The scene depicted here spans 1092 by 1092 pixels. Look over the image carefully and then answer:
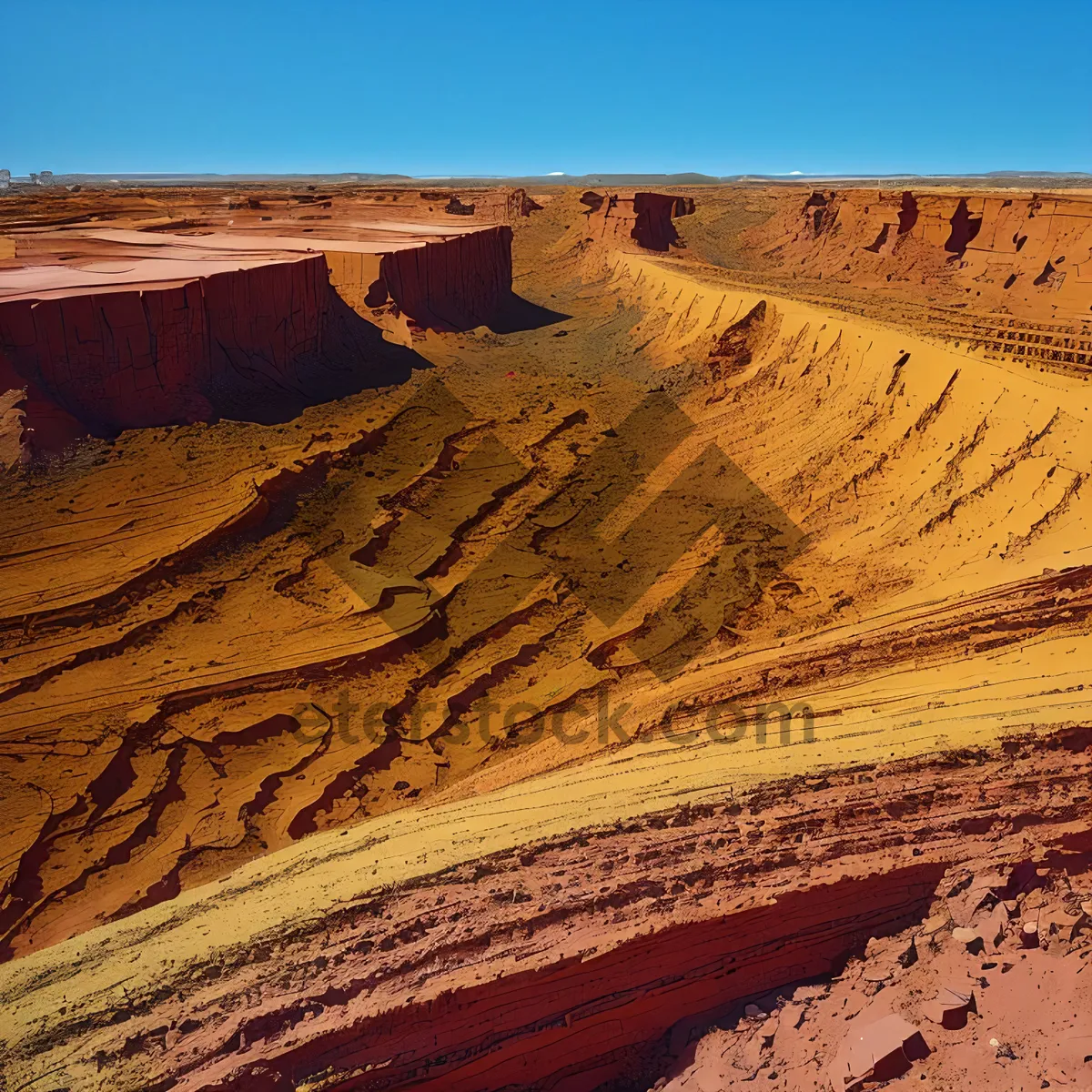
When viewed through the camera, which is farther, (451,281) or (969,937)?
(451,281)

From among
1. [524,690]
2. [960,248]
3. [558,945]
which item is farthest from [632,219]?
[558,945]

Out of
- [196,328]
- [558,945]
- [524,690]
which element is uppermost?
[196,328]

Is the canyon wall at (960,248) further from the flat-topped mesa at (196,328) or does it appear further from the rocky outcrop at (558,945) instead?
the rocky outcrop at (558,945)

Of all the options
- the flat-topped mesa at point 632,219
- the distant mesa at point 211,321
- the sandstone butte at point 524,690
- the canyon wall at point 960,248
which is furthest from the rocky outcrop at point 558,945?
the flat-topped mesa at point 632,219

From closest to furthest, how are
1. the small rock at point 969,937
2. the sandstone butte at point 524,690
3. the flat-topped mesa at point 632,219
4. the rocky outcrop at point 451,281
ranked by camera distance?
the small rock at point 969,937 → the sandstone butte at point 524,690 → the rocky outcrop at point 451,281 → the flat-topped mesa at point 632,219

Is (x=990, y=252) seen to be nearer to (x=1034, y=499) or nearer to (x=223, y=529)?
(x=1034, y=499)

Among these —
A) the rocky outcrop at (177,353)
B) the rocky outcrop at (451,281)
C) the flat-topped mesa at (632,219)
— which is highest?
the flat-topped mesa at (632,219)

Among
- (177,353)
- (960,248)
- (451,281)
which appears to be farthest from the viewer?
(960,248)

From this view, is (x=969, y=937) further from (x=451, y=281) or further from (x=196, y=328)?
(x=451, y=281)

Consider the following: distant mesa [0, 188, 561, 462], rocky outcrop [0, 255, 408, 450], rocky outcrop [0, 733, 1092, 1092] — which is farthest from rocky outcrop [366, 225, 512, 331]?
rocky outcrop [0, 733, 1092, 1092]
